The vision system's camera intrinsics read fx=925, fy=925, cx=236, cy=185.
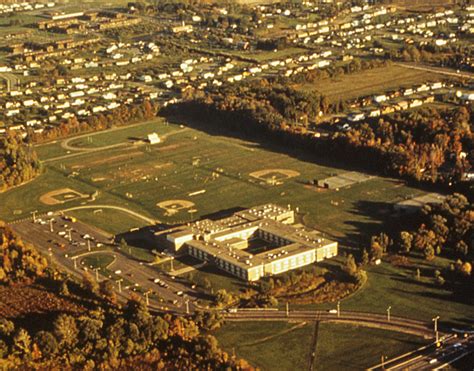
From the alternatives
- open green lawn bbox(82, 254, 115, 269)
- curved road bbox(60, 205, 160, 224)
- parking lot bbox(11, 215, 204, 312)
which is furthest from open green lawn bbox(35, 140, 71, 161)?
open green lawn bbox(82, 254, 115, 269)

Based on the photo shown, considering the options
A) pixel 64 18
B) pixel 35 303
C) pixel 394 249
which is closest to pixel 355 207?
pixel 394 249

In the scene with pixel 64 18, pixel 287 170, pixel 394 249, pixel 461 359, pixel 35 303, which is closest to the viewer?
pixel 461 359

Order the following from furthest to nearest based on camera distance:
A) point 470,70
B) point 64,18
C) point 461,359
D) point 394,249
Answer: point 64,18
point 470,70
point 394,249
point 461,359

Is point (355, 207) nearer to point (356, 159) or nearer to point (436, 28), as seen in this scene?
point (356, 159)

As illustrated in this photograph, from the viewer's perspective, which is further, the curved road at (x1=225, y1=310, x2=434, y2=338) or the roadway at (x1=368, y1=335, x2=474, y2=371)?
the curved road at (x1=225, y1=310, x2=434, y2=338)

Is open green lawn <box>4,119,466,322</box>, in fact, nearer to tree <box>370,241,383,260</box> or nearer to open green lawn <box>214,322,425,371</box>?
tree <box>370,241,383,260</box>
